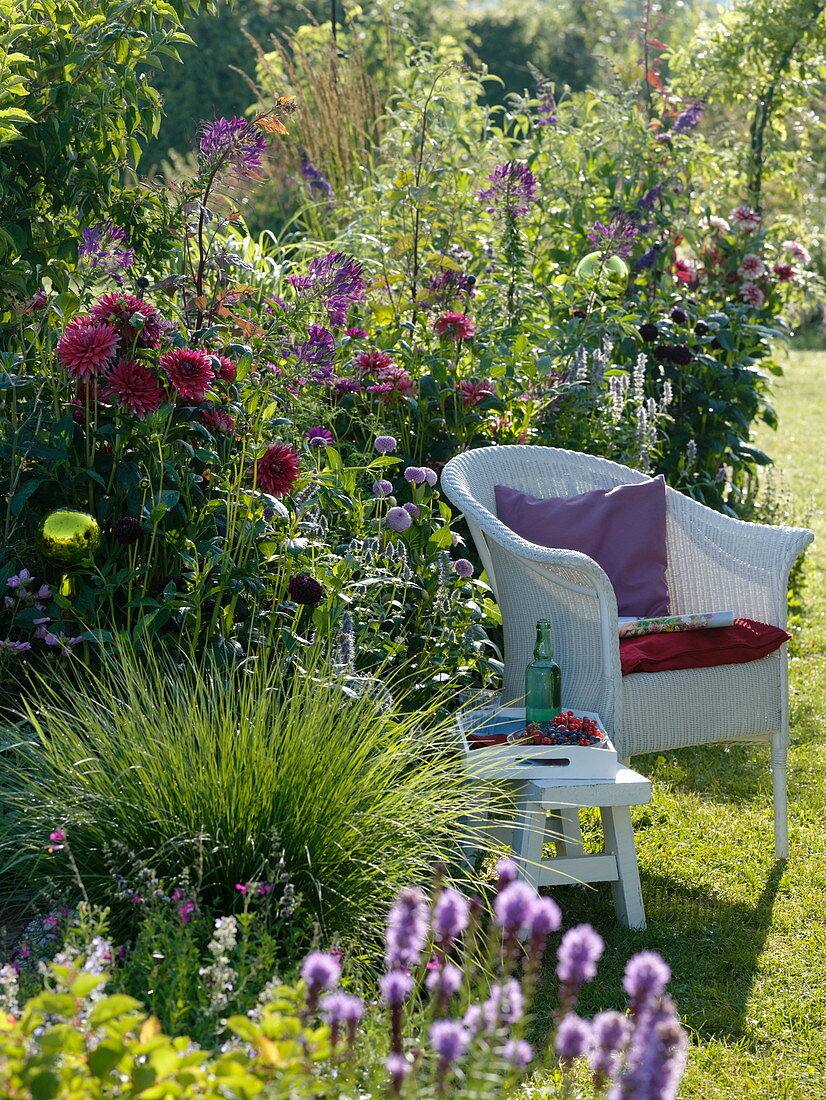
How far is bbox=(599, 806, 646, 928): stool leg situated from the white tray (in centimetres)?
13

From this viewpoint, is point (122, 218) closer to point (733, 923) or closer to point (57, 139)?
point (57, 139)

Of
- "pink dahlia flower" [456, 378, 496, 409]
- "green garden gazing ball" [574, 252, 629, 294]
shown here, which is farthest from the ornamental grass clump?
"green garden gazing ball" [574, 252, 629, 294]

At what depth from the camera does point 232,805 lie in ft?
6.25

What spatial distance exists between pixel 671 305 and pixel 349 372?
72.8 inches

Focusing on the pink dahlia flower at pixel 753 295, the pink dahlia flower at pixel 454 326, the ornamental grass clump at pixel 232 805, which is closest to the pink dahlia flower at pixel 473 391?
the pink dahlia flower at pixel 454 326

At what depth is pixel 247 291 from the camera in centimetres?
295

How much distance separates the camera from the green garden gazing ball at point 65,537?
2383 mm

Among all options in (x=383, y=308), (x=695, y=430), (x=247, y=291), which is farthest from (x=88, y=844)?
(x=695, y=430)

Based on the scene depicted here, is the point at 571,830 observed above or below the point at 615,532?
below

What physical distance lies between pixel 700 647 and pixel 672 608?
442 millimetres

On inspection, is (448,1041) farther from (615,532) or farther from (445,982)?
(615,532)

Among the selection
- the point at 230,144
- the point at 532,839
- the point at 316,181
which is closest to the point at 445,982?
the point at 532,839

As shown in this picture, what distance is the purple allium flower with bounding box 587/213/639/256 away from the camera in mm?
4261

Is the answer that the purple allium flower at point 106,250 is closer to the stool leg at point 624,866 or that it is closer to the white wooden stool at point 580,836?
the white wooden stool at point 580,836
